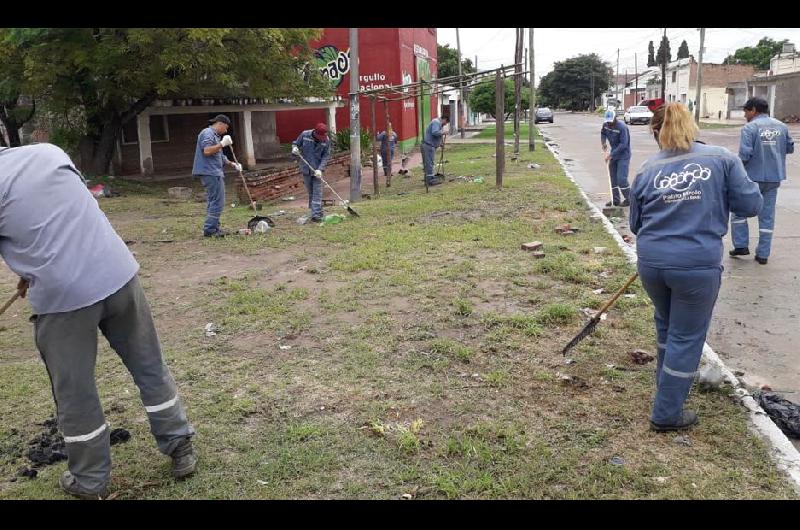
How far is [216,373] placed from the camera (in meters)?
4.86

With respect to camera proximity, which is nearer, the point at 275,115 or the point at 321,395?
the point at 321,395

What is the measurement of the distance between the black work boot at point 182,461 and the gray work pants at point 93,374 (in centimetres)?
3

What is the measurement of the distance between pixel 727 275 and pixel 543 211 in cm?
403

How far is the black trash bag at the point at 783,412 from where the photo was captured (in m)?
3.90

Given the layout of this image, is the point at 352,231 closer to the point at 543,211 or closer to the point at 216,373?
the point at 543,211

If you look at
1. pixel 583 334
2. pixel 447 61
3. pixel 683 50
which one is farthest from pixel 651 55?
pixel 583 334

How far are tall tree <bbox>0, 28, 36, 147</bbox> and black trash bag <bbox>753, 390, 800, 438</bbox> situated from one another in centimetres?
1589

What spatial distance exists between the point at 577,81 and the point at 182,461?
9507 cm

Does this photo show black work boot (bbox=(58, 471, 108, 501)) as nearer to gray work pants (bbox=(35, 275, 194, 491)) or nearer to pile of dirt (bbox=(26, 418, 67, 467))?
gray work pants (bbox=(35, 275, 194, 491))

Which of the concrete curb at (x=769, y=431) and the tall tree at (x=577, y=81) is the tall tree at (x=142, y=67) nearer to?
the concrete curb at (x=769, y=431)

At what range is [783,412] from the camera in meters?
4.00

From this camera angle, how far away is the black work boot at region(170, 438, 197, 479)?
3479mm

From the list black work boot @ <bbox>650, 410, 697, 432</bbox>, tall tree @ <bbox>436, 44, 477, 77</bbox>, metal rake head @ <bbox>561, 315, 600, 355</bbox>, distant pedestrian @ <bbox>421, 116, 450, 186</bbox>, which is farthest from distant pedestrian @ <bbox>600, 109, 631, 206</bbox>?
tall tree @ <bbox>436, 44, 477, 77</bbox>

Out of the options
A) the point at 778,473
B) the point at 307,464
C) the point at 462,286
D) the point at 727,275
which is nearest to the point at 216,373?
the point at 307,464
